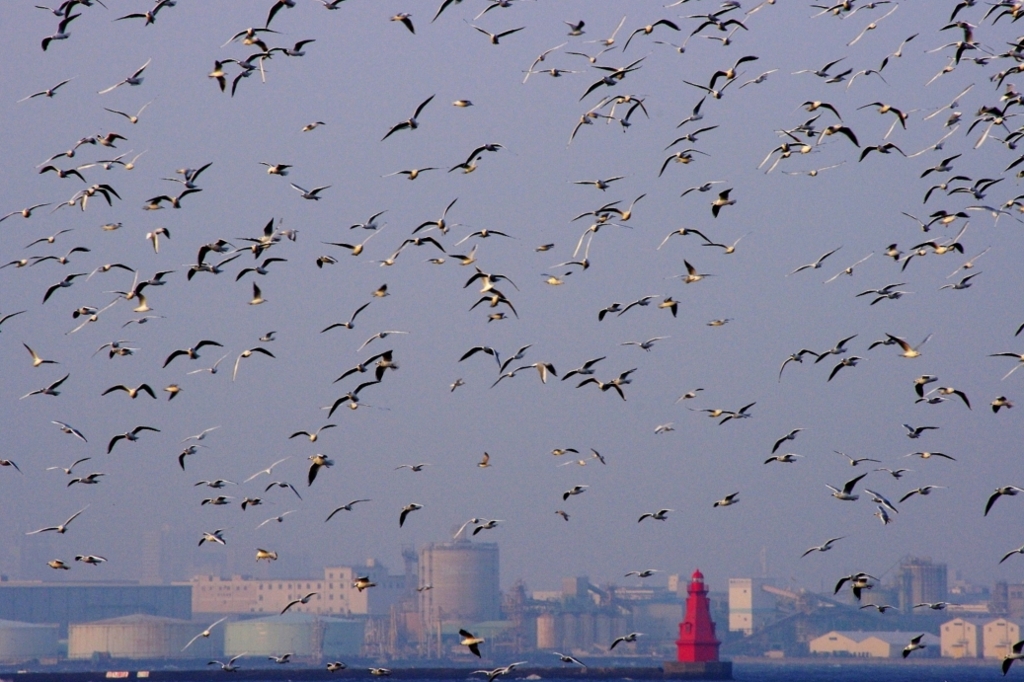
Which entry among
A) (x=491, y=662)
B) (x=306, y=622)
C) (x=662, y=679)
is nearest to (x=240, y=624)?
(x=306, y=622)

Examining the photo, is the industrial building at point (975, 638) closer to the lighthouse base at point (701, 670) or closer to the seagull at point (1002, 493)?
the lighthouse base at point (701, 670)

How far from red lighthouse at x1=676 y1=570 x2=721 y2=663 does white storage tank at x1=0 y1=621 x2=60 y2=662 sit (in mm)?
108546

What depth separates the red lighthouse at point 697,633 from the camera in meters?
108

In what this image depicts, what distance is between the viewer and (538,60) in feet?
140

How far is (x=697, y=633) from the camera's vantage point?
108812 millimetres

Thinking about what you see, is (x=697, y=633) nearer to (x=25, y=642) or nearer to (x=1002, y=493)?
(x=1002, y=493)

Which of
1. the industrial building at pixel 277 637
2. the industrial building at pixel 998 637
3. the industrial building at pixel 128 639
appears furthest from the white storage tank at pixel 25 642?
the industrial building at pixel 998 637

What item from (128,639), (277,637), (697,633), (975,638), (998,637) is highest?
(697,633)

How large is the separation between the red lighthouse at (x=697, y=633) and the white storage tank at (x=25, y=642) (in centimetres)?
10855

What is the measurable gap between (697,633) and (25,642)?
11223 centimetres

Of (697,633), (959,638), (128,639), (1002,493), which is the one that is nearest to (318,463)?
(1002,493)

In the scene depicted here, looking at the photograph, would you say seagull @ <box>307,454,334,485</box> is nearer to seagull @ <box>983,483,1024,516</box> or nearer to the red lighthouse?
seagull @ <box>983,483,1024,516</box>

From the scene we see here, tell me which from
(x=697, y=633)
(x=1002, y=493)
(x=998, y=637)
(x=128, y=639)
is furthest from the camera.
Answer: (x=998, y=637)

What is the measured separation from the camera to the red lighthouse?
108250 mm
